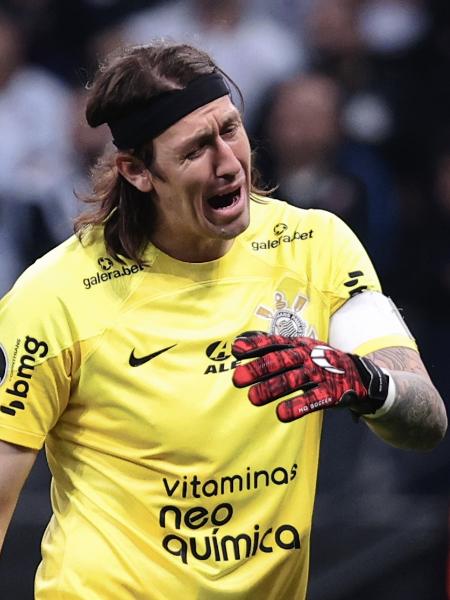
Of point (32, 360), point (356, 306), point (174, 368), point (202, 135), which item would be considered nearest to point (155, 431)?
point (174, 368)

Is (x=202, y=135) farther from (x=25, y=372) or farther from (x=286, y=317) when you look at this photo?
(x=25, y=372)

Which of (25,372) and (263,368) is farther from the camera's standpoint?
(25,372)

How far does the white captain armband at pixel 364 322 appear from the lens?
9.95 feet

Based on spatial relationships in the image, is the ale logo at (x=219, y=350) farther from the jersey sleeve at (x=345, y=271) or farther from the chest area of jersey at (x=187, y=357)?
the jersey sleeve at (x=345, y=271)

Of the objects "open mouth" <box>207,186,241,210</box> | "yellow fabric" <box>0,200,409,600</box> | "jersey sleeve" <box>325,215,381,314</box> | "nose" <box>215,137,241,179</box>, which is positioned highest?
"nose" <box>215,137,241,179</box>

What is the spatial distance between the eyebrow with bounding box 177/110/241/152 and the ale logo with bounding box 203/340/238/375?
464mm

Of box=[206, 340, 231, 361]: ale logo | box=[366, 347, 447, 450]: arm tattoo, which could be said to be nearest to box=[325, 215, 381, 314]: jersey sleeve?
box=[366, 347, 447, 450]: arm tattoo

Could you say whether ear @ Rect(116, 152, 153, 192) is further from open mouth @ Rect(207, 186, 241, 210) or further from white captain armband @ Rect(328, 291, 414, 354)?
white captain armband @ Rect(328, 291, 414, 354)

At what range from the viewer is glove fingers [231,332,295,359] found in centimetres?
260

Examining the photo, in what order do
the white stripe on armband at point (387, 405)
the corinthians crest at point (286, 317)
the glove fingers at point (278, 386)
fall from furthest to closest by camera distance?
1. the corinthians crest at point (286, 317)
2. the white stripe on armband at point (387, 405)
3. the glove fingers at point (278, 386)

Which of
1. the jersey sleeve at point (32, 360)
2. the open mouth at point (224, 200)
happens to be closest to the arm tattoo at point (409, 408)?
the open mouth at point (224, 200)

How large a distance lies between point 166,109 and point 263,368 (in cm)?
75

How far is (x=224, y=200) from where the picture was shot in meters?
3.04

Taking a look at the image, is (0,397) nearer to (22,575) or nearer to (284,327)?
(284,327)
